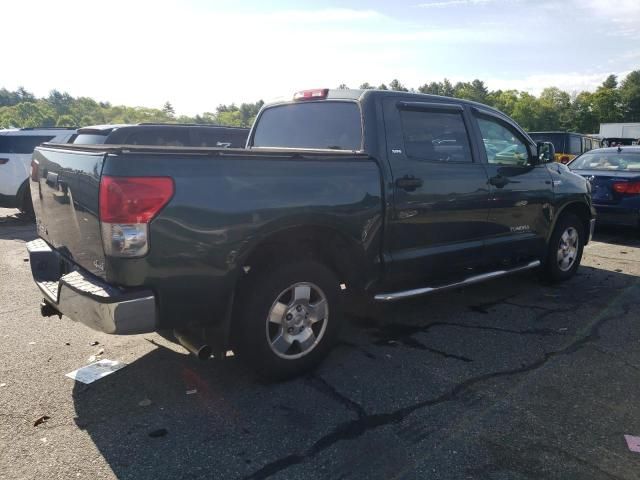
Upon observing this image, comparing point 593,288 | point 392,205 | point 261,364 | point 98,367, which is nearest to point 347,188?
point 392,205

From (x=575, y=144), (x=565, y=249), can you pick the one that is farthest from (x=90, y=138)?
(x=575, y=144)

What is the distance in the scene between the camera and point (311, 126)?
178 inches

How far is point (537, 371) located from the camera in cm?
372

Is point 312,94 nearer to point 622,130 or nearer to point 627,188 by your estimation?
point 627,188

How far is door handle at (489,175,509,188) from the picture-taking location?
188 inches

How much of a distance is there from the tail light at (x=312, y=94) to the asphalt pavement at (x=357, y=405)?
81.8 inches

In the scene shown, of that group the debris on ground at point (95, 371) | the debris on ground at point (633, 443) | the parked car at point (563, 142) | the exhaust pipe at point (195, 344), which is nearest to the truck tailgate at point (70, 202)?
the exhaust pipe at point (195, 344)

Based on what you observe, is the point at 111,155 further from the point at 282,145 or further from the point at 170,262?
the point at 282,145

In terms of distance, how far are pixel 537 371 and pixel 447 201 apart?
1517 millimetres

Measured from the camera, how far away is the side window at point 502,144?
488cm

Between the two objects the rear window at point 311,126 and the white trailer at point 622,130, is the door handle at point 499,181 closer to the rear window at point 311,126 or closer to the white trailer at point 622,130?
the rear window at point 311,126

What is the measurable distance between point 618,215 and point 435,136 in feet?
19.2

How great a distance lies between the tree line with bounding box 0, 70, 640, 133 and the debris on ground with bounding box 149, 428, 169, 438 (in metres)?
85.8

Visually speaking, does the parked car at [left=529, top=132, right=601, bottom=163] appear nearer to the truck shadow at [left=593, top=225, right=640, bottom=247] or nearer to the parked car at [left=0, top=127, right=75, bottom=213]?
the truck shadow at [left=593, top=225, right=640, bottom=247]
